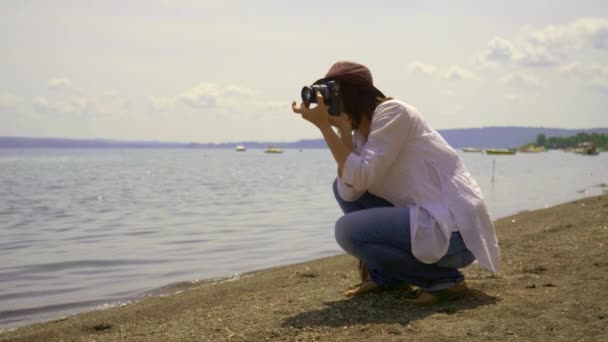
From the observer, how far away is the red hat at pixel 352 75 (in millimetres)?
3652

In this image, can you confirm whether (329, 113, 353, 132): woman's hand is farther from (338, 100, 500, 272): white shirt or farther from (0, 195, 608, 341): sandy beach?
(0, 195, 608, 341): sandy beach

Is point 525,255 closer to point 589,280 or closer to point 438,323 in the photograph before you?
point 589,280

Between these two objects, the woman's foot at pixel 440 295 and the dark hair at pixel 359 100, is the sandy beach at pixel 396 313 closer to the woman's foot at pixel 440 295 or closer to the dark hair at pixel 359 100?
the woman's foot at pixel 440 295

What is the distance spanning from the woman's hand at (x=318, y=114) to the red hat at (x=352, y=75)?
157mm

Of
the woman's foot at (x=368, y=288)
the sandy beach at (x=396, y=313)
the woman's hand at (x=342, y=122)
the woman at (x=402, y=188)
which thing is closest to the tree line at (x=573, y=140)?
the sandy beach at (x=396, y=313)

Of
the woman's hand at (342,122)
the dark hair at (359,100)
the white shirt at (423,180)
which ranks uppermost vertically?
the dark hair at (359,100)

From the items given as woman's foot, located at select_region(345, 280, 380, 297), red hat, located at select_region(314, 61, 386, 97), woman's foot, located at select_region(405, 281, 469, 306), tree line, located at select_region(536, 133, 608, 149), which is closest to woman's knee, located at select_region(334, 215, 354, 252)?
woman's foot, located at select_region(345, 280, 380, 297)

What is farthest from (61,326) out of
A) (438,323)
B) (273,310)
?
(438,323)

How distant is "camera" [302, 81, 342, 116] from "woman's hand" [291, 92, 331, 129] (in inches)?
1.3

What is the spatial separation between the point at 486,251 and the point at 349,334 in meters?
0.92

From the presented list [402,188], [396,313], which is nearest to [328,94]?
[402,188]

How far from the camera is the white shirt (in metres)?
3.51

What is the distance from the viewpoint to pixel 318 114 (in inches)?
143

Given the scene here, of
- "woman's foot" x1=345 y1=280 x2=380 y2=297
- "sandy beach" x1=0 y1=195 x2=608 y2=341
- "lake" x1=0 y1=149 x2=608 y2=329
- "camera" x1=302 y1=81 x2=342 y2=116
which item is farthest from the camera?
"lake" x1=0 y1=149 x2=608 y2=329
